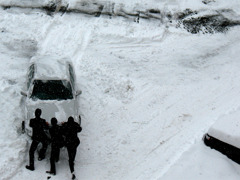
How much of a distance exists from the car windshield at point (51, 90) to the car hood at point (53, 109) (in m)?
0.22

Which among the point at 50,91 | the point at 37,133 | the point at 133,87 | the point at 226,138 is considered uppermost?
the point at 226,138

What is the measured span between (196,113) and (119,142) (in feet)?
10.6

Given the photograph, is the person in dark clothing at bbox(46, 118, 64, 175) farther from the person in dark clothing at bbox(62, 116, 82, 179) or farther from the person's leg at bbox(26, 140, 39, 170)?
the person's leg at bbox(26, 140, 39, 170)

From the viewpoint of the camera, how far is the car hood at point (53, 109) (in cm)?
A: 950

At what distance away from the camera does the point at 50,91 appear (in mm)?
10242

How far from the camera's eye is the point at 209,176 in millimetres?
8266

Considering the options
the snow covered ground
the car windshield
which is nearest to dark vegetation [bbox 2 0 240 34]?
the snow covered ground

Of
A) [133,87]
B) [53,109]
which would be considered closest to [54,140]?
[53,109]

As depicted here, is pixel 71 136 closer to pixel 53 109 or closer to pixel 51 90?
pixel 53 109

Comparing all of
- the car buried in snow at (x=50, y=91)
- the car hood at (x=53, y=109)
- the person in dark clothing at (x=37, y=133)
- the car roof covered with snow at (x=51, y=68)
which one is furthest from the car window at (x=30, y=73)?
the person in dark clothing at (x=37, y=133)

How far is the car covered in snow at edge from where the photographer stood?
8.58 metres

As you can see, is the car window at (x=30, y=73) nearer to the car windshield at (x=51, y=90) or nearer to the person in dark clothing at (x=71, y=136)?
the car windshield at (x=51, y=90)

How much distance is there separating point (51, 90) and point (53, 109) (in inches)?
31.9

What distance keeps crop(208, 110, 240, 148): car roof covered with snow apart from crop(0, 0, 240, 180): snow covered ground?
490 mm
